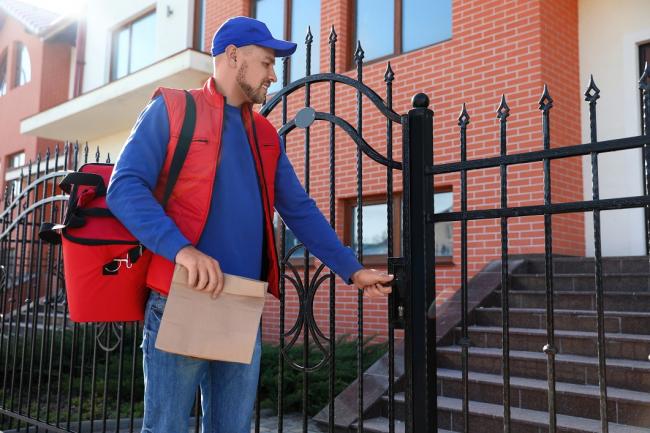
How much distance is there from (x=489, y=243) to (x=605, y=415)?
194 inches

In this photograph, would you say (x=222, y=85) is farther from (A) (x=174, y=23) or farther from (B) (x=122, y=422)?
(A) (x=174, y=23)

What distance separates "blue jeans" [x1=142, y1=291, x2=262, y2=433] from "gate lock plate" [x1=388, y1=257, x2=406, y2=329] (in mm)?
723

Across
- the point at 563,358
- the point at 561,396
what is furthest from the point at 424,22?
the point at 561,396

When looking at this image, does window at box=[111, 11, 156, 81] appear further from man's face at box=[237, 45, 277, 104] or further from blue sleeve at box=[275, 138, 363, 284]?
man's face at box=[237, 45, 277, 104]

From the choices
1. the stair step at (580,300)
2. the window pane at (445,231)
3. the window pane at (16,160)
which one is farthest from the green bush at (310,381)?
the window pane at (16,160)

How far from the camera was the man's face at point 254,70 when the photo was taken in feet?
7.59

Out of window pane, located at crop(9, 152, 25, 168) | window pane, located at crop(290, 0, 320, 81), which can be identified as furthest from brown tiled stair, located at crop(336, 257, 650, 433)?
window pane, located at crop(9, 152, 25, 168)

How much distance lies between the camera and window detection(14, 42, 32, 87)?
17.5 m

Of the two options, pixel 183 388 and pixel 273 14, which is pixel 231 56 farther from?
pixel 273 14

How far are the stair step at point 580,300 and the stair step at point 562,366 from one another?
70 centimetres

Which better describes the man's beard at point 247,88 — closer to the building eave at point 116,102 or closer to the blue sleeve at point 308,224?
the blue sleeve at point 308,224

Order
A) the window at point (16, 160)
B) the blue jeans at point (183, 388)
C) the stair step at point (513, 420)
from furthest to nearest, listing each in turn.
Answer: the window at point (16, 160) → the stair step at point (513, 420) → the blue jeans at point (183, 388)

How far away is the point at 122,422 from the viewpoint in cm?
556

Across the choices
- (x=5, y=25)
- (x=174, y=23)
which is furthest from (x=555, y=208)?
(x=5, y=25)
